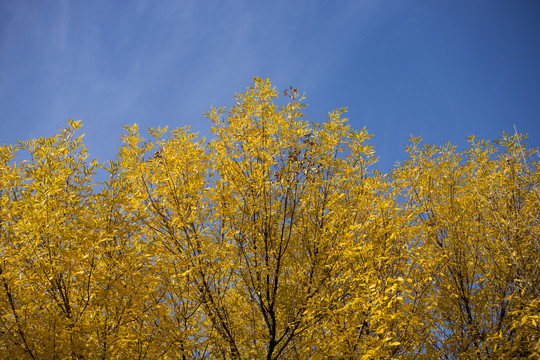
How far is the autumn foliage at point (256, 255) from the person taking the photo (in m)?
3.88

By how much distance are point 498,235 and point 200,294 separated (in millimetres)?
5576

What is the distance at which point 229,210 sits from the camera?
514cm

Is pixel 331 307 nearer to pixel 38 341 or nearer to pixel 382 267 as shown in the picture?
pixel 382 267

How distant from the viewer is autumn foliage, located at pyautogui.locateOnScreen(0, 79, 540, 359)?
3.88 metres

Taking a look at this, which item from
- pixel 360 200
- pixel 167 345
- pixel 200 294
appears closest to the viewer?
pixel 167 345

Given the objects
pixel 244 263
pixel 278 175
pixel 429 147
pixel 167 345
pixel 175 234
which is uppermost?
pixel 429 147

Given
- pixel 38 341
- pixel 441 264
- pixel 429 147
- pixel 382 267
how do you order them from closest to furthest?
pixel 38 341 < pixel 382 267 < pixel 441 264 < pixel 429 147

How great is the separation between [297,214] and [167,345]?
2.61 meters

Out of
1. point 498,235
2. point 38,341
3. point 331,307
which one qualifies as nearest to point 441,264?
point 498,235

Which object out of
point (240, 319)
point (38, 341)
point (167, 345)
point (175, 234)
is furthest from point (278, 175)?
point (38, 341)

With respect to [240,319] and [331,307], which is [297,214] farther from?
[240,319]

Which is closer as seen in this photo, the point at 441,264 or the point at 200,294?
the point at 200,294

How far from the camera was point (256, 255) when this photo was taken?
5332 mm

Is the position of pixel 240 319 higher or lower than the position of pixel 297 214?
lower
